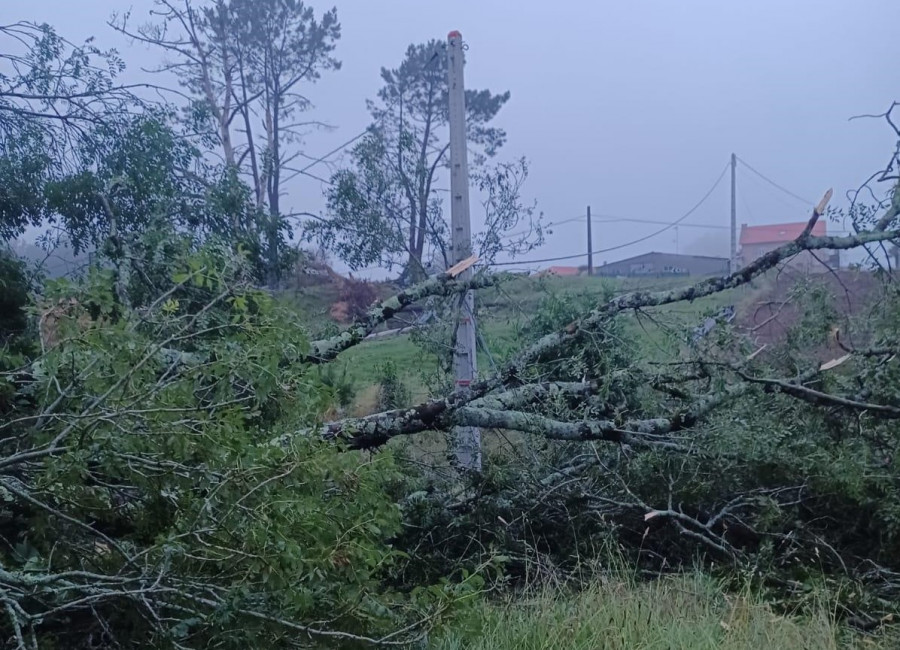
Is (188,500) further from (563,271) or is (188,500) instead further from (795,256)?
(563,271)

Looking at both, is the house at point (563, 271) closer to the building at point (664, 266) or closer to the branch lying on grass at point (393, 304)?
the building at point (664, 266)

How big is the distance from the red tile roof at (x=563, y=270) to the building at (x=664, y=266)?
1.25ft

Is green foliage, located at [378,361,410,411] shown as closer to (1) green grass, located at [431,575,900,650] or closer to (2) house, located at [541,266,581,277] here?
(2) house, located at [541,266,581,277]

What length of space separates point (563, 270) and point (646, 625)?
4987 millimetres

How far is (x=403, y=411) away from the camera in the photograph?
4.79 meters

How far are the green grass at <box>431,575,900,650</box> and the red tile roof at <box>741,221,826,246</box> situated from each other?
2790mm

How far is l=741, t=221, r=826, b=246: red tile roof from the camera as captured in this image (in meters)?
5.59

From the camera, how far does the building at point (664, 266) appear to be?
21.1 feet

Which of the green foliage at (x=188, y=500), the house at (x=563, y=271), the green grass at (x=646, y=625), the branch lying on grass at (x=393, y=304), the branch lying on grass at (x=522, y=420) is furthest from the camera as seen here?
the house at (x=563, y=271)

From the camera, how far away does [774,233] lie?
6.86 meters

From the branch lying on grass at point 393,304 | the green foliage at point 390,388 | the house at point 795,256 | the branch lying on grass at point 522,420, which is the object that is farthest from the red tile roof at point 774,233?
the green foliage at point 390,388

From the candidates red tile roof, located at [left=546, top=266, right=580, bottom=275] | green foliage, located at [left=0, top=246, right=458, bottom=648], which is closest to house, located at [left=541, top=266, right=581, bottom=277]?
red tile roof, located at [left=546, top=266, right=580, bottom=275]

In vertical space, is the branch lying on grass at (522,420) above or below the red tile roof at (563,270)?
below

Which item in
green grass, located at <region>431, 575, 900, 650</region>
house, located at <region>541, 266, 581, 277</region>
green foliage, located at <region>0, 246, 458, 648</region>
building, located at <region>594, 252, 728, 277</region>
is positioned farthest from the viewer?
house, located at <region>541, 266, 581, 277</region>
